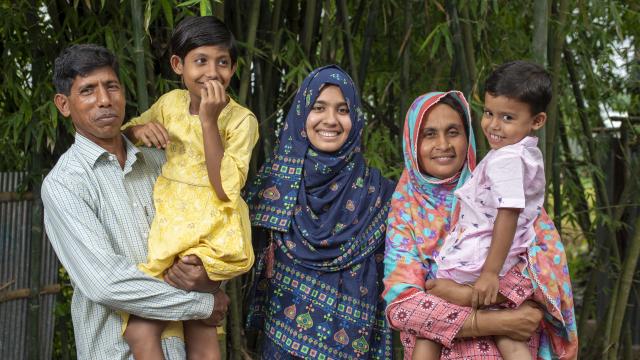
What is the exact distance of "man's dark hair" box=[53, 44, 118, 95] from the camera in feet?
7.43

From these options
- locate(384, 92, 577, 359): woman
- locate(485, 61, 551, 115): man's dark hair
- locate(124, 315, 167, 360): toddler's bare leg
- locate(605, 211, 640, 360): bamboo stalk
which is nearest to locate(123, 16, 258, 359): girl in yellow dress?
locate(124, 315, 167, 360): toddler's bare leg

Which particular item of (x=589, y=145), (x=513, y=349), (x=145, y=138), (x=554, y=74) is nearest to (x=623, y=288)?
(x=589, y=145)

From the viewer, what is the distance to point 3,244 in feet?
12.0

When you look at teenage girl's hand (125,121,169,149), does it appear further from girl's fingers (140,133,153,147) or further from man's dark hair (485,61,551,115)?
man's dark hair (485,61,551,115)

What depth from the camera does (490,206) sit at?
2316 millimetres

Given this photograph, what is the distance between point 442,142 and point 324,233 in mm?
444

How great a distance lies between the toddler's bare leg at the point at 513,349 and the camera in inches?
93.4

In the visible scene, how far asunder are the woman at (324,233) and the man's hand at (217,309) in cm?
27

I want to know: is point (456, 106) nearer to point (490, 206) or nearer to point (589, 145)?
point (490, 206)

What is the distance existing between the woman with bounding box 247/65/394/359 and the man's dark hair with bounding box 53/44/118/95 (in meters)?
0.65

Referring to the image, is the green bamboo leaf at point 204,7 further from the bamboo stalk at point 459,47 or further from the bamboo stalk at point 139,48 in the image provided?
the bamboo stalk at point 459,47

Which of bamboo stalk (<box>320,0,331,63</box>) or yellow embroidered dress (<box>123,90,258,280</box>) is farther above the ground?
bamboo stalk (<box>320,0,331,63</box>)

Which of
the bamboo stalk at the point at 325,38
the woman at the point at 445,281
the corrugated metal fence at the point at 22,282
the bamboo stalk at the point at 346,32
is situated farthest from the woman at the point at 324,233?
the corrugated metal fence at the point at 22,282

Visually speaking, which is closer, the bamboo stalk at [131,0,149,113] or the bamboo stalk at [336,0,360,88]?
the bamboo stalk at [131,0,149,113]
